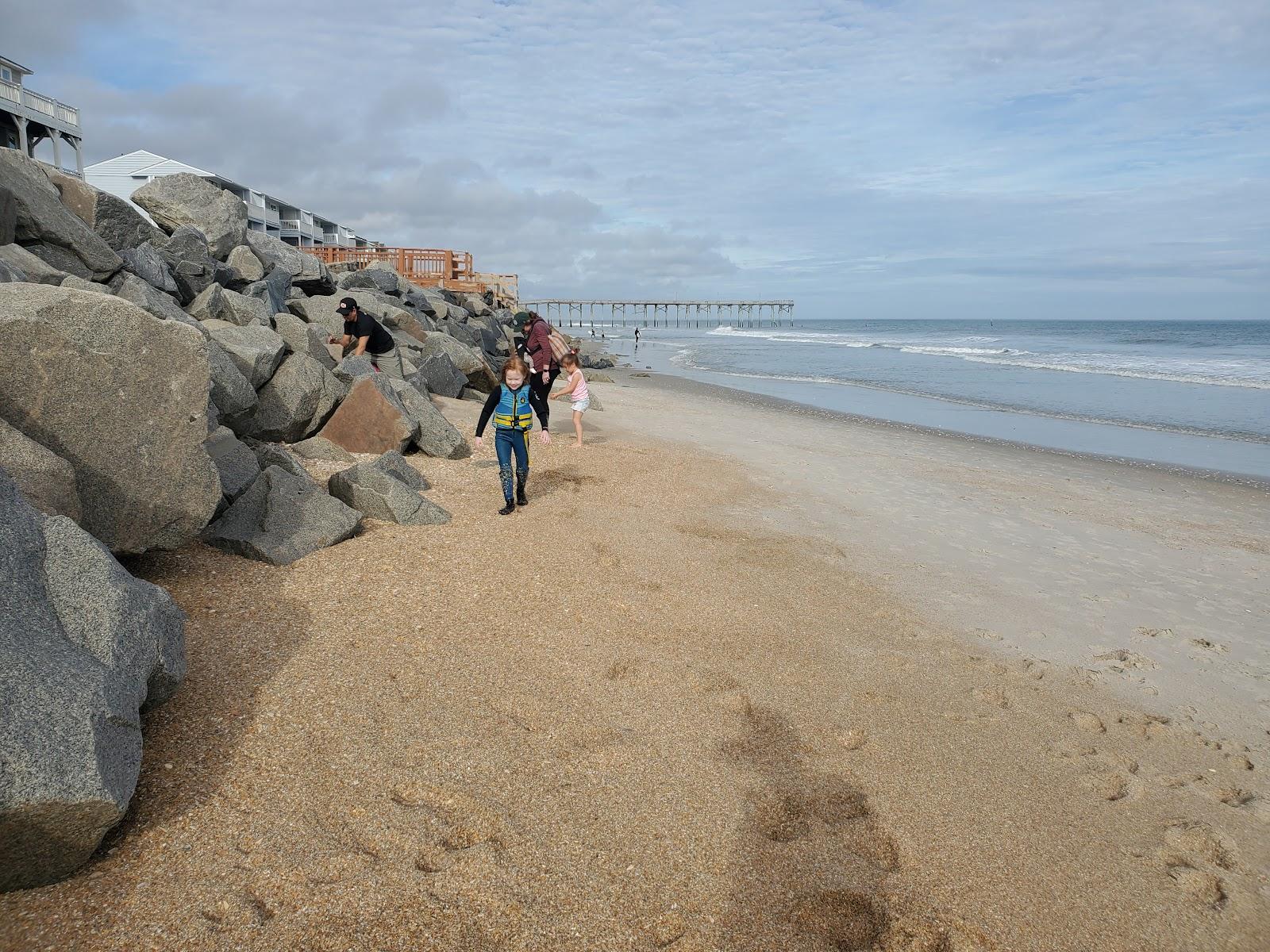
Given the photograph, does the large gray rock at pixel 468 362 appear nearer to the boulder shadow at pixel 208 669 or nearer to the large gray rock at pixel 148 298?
the large gray rock at pixel 148 298

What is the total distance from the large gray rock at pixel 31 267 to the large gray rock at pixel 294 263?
7606 millimetres

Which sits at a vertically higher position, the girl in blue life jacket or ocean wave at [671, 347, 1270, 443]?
the girl in blue life jacket

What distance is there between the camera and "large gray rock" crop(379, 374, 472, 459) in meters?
9.07

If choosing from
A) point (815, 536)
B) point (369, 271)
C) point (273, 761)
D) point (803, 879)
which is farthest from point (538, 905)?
point (369, 271)

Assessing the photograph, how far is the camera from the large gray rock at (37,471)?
3824 mm

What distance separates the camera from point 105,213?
10469 mm

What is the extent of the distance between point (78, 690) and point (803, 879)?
8.72 feet

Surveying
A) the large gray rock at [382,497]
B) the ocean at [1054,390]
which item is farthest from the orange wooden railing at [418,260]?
the large gray rock at [382,497]

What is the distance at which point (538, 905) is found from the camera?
2.77 meters

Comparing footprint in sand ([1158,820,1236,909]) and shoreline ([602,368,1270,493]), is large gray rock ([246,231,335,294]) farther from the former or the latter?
footprint in sand ([1158,820,1236,909])

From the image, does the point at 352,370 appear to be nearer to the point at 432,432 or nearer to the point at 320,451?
the point at 432,432

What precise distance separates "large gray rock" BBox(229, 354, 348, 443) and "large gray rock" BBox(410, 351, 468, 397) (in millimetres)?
3915

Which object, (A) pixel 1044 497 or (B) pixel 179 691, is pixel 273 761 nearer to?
(B) pixel 179 691

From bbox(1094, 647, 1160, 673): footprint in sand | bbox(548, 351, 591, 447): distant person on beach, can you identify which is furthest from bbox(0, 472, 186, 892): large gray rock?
bbox(548, 351, 591, 447): distant person on beach
